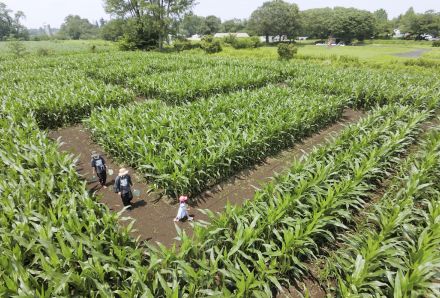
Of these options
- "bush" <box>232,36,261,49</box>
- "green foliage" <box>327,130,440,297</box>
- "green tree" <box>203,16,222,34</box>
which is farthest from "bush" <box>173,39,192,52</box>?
A: "green tree" <box>203,16,222,34</box>

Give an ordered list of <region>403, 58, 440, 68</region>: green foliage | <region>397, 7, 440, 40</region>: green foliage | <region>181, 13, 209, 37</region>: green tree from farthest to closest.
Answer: <region>397, 7, 440, 40</region>: green foliage → <region>181, 13, 209, 37</region>: green tree → <region>403, 58, 440, 68</region>: green foliage

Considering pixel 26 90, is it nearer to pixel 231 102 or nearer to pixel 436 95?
pixel 231 102

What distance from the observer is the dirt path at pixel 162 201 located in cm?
477

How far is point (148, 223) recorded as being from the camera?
16.0 ft

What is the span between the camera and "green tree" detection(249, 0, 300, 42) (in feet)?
178

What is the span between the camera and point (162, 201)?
217 inches

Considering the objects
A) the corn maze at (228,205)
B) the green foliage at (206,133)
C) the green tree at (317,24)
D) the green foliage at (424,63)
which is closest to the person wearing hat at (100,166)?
the corn maze at (228,205)

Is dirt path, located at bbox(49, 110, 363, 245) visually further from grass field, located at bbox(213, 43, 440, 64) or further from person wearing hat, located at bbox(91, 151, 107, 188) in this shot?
grass field, located at bbox(213, 43, 440, 64)

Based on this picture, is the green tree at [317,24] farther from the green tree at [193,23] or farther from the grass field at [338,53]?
the grass field at [338,53]

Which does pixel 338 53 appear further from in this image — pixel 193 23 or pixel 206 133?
pixel 193 23

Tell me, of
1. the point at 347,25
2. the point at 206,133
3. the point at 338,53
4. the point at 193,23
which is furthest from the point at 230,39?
the point at 193,23

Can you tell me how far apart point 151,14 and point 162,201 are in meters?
38.2

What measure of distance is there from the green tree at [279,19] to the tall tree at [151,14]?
23371 mm

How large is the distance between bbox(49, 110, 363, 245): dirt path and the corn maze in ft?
0.83
